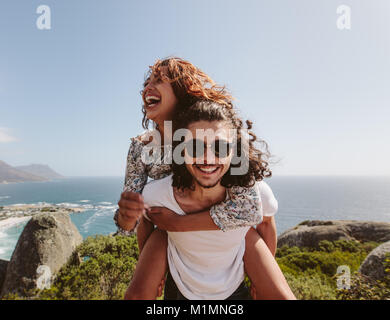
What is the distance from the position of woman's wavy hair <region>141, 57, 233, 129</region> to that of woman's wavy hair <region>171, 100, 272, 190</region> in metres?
0.15

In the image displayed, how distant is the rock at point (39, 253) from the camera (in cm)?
1109

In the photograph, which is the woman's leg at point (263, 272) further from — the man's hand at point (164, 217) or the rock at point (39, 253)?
the rock at point (39, 253)

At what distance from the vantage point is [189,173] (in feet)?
7.09

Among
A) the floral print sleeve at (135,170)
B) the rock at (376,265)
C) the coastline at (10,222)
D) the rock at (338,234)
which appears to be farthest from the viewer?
the coastline at (10,222)

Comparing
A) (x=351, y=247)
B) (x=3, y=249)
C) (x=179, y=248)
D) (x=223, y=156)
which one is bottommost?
(x=3, y=249)

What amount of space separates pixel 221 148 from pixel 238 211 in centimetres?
59

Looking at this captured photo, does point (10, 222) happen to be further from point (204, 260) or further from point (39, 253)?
point (204, 260)

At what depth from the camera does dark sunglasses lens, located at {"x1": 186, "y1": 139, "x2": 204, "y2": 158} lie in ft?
6.32

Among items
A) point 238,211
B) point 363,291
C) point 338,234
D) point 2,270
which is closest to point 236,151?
point 238,211

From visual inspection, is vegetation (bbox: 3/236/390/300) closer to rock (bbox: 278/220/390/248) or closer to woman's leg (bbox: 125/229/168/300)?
woman's leg (bbox: 125/229/168/300)

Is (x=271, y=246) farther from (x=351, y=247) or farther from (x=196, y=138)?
(x=351, y=247)

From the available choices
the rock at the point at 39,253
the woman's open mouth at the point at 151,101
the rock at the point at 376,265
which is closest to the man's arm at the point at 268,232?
the woman's open mouth at the point at 151,101
